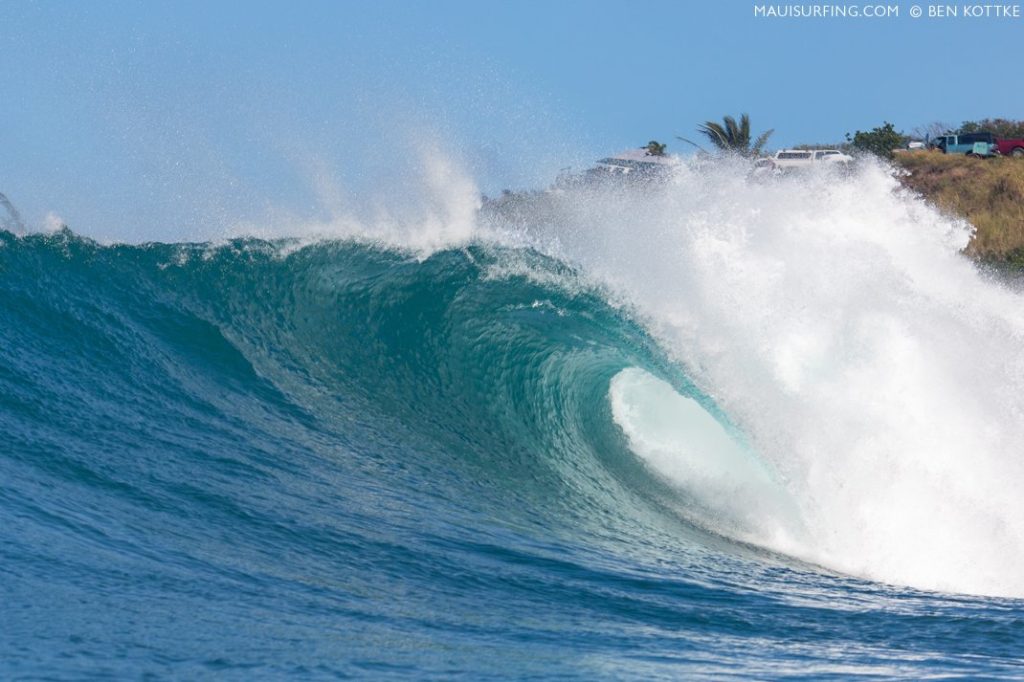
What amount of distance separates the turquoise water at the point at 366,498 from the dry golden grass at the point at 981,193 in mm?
24623

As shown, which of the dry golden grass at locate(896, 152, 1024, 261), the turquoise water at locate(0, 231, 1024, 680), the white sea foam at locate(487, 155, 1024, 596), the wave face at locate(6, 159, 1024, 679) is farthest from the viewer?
the dry golden grass at locate(896, 152, 1024, 261)

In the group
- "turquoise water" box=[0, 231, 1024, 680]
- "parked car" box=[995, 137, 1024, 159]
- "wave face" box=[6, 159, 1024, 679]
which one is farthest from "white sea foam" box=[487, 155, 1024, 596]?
"parked car" box=[995, 137, 1024, 159]

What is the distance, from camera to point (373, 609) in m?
6.79

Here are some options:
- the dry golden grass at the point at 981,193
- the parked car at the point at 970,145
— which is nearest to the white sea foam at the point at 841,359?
the dry golden grass at the point at 981,193

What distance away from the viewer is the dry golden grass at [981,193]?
35312mm

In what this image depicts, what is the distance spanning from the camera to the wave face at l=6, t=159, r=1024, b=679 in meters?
6.42

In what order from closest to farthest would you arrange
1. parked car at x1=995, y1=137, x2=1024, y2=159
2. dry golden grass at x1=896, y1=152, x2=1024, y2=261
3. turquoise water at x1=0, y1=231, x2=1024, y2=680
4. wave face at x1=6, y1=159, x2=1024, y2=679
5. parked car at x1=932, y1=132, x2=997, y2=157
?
turquoise water at x1=0, y1=231, x2=1024, y2=680 < wave face at x1=6, y1=159, x2=1024, y2=679 < dry golden grass at x1=896, y1=152, x2=1024, y2=261 < parked car at x1=995, y1=137, x2=1024, y2=159 < parked car at x1=932, y1=132, x2=997, y2=157

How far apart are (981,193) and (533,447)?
3042cm

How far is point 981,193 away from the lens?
3809 cm

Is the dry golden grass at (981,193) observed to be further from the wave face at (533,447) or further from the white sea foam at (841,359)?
the wave face at (533,447)

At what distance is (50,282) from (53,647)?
8.60 m

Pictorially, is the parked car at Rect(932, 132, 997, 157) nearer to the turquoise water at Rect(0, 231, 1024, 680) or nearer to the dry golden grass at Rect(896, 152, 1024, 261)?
the dry golden grass at Rect(896, 152, 1024, 261)

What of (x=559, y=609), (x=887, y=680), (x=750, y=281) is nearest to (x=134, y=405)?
(x=559, y=609)

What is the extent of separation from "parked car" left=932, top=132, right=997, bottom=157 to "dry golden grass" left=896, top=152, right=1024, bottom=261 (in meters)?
2.55
